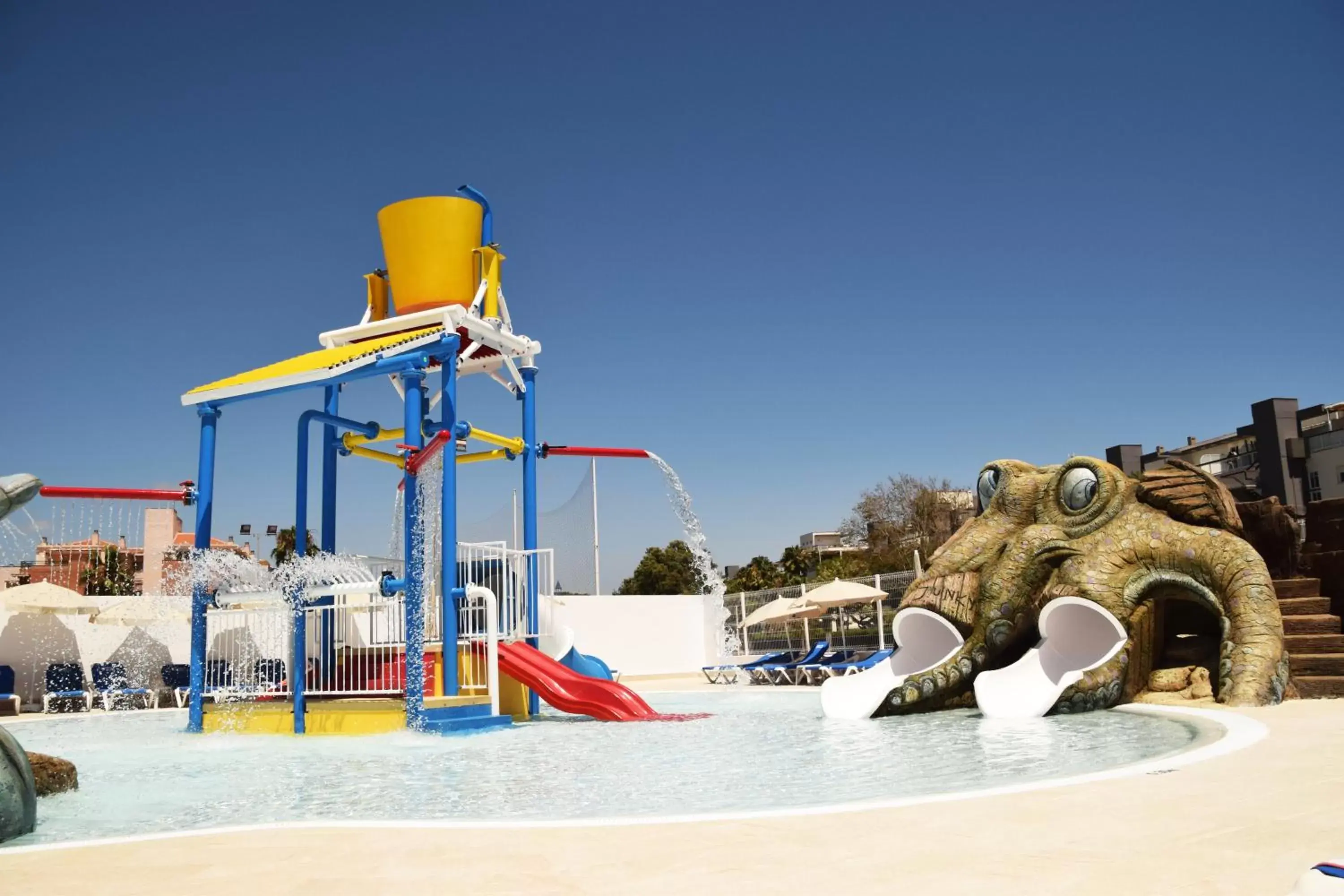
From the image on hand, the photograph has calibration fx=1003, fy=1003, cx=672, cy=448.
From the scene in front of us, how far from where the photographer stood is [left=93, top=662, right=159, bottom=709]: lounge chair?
60.0 feet

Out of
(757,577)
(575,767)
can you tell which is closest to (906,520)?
(757,577)

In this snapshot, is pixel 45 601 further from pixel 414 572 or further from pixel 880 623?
pixel 880 623

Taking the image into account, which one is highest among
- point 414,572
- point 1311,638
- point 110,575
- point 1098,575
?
point 110,575

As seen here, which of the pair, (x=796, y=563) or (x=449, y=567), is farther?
(x=796, y=563)

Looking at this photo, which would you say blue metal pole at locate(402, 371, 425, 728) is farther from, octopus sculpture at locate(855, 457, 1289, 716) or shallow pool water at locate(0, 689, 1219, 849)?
octopus sculpture at locate(855, 457, 1289, 716)

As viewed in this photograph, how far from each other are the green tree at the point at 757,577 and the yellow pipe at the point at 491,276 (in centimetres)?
4242

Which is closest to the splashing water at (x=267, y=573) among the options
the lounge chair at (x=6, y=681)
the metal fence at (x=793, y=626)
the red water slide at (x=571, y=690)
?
the red water slide at (x=571, y=690)

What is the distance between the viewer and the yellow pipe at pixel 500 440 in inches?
527

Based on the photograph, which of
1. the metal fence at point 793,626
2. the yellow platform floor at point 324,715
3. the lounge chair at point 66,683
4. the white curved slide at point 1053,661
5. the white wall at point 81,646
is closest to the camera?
the white curved slide at point 1053,661

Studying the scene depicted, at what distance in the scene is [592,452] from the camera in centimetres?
1549

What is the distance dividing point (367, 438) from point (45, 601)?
899 cm

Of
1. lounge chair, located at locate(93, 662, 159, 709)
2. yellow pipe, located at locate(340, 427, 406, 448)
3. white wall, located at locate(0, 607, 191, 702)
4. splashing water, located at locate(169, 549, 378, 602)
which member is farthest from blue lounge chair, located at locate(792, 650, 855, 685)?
white wall, located at locate(0, 607, 191, 702)

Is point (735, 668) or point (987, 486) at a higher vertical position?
point (987, 486)

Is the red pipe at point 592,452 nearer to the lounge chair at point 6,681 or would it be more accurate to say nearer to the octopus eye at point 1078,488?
the octopus eye at point 1078,488
